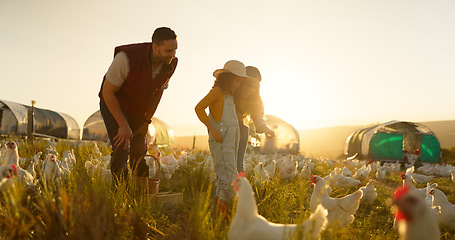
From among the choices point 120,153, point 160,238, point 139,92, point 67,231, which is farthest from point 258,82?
point 67,231

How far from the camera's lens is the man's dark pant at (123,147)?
11.6 feet

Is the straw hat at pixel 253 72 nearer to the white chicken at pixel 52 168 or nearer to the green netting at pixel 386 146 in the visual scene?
the white chicken at pixel 52 168

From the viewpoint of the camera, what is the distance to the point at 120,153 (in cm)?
352

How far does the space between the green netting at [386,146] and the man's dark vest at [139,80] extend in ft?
62.2

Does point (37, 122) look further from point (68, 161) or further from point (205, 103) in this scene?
point (205, 103)

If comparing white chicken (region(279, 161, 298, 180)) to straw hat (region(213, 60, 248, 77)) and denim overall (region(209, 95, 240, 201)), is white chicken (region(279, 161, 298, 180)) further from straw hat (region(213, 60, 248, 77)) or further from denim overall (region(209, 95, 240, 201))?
straw hat (region(213, 60, 248, 77))

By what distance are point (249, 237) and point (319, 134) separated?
96896 mm

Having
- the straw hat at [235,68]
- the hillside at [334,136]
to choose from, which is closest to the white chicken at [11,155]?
the straw hat at [235,68]

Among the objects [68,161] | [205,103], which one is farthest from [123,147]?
[68,161]

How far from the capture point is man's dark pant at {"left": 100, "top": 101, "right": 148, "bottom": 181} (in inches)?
139

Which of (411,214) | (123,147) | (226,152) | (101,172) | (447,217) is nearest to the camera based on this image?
(411,214)

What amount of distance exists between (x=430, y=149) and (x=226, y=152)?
2128 centimetres

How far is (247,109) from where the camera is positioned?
3992mm

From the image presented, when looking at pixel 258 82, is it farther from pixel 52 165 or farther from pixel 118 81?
pixel 52 165
